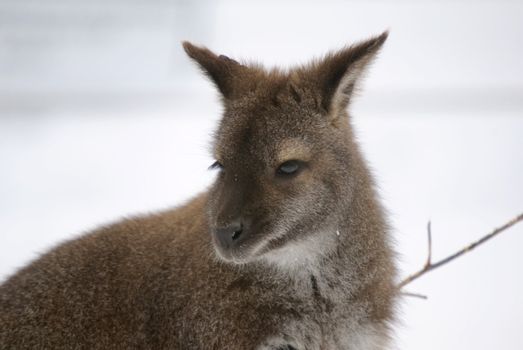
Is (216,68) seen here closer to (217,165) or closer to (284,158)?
(217,165)

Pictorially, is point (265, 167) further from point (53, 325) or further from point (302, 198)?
point (53, 325)

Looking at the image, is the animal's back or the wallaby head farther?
the animal's back

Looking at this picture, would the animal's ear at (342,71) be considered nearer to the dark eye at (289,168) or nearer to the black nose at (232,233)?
the dark eye at (289,168)

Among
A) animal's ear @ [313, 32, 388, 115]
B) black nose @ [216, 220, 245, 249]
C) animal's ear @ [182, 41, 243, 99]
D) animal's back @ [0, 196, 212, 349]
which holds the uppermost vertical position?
animal's ear @ [313, 32, 388, 115]

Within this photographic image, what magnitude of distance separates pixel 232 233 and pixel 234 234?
0.04 feet

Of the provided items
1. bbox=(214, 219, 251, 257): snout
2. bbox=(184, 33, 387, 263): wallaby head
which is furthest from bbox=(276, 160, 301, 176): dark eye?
bbox=(214, 219, 251, 257): snout

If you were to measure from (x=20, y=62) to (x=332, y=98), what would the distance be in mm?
9528

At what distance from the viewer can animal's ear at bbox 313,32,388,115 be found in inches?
208

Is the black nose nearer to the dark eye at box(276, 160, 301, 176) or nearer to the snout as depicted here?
the snout

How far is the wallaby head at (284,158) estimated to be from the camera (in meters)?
5.13

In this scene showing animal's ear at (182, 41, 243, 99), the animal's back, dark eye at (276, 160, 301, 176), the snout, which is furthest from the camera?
animal's ear at (182, 41, 243, 99)

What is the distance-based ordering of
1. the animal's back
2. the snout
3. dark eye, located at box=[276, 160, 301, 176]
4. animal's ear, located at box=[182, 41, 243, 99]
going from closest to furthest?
the snout → dark eye, located at box=[276, 160, 301, 176] → the animal's back → animal's ear, located at box=[182, 41, 243, 99]

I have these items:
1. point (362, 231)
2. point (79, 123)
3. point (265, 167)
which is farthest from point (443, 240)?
point (79, 123)

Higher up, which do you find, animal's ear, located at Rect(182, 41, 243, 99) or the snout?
animal's ear, located at Rect(182, 41, 243, 99)
